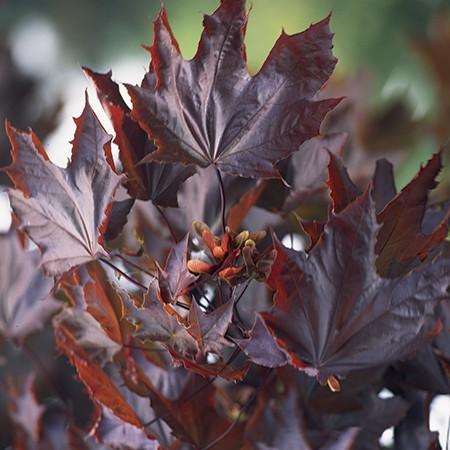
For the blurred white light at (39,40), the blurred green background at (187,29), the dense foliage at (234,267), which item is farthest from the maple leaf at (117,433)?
the blurred white light at (39,40)

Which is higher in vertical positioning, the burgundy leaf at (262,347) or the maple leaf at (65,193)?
the maple leaf at (65,193)

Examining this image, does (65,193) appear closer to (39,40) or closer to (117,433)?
(117,433)

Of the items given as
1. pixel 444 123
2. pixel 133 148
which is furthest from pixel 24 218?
pixel 444 123

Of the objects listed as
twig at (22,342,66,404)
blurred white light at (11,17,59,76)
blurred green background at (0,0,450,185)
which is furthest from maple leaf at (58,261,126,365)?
blurred white light at (11,17,59,76)

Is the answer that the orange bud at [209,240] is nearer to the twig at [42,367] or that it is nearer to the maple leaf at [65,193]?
the maple leaf at [65,193]

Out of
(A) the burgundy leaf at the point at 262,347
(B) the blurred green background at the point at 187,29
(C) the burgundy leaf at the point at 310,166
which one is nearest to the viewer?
(A) the burgundy leaf at the point at 262,347

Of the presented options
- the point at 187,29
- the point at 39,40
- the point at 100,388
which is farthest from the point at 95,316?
the point at 39,40

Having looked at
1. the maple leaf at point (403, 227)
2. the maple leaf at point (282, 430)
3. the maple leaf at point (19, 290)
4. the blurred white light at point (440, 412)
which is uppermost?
the maple leaf at point (19, 290)
